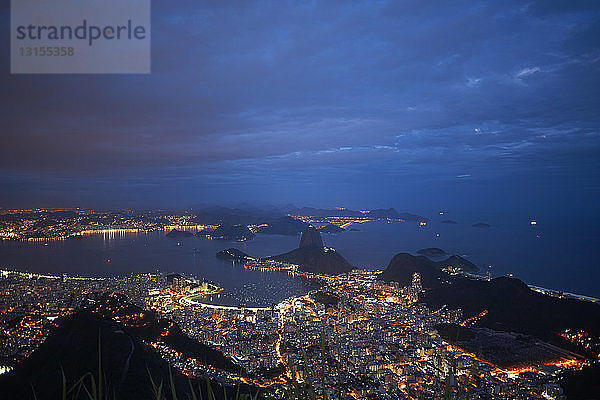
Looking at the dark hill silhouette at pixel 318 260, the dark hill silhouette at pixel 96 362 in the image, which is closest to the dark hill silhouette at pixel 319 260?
the dark hill silhouette at pixel 318 260

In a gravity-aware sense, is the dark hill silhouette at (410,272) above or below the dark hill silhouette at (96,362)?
below

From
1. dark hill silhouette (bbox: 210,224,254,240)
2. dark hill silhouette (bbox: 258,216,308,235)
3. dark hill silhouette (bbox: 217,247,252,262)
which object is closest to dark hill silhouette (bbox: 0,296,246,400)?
dark hill silhouette (bbox: 217,247,252,262)

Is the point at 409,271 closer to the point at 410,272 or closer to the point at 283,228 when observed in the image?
the point at 410,272

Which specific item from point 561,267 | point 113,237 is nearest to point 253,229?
point 113,237

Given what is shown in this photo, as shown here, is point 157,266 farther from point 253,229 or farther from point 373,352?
point 253,229

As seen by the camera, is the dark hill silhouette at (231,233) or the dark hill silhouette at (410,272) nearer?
the dark hill silhouette at (410,272)

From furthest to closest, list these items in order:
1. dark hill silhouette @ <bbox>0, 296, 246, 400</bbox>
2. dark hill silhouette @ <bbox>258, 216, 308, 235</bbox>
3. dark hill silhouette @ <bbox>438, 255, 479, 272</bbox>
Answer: dark hill silhouette @ <bbox>258, 216, 308, 235</bbox> < dark hill silhouette @ <bbox>438, 255, 479, 272</bbox> < dark hill silhouette @ <bbox>0, 296, 246, 400</bbox>

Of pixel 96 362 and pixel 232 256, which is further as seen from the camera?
pixel 232 256

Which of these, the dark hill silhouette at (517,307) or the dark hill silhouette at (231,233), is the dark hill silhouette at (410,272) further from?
the dark hill silhouette at (231,233)

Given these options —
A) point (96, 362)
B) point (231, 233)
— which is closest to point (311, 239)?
point (231, 233)

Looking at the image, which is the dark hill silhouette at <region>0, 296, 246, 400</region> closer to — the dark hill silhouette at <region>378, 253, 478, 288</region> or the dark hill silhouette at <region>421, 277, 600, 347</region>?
the dark hill silhouette at <region>421, 277, 600, 347</region>

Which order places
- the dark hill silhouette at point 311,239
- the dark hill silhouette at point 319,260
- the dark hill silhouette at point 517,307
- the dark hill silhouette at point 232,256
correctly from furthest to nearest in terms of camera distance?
the dark hill silhouette at point 311,239 < the dark hill silhouette at point 232,256 < the dark hill silhouette at point 319,260 < the dark hill silhouette at point 517,307
